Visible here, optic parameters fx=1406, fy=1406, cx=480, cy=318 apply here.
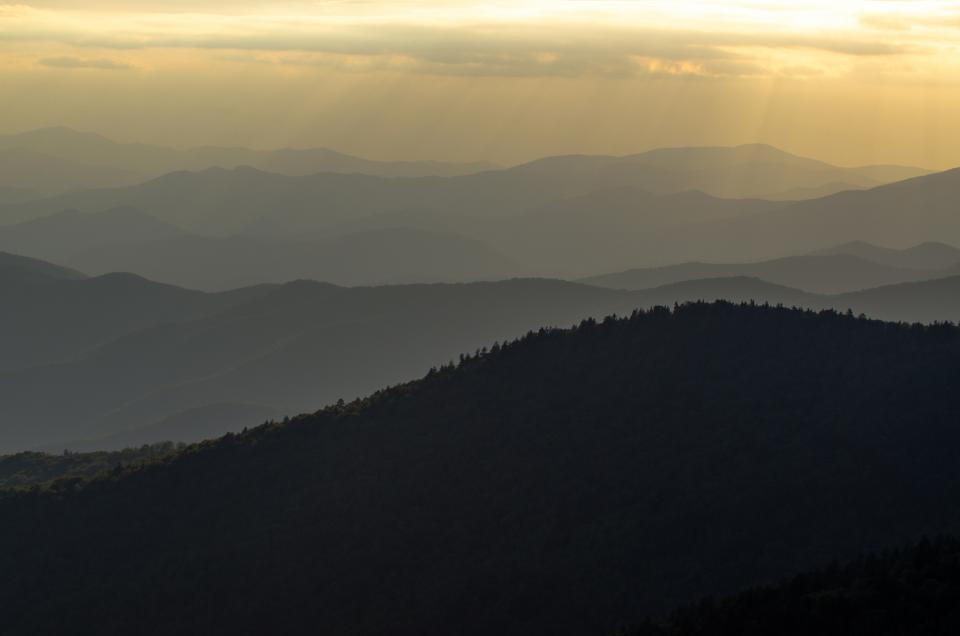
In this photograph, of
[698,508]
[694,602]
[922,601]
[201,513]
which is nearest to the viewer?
[922,601]

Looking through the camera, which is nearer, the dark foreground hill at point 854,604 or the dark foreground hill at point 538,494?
the dark foreground hill at point 854,604

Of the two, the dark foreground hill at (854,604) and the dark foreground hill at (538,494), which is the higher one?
the dark foreground hill at (538,494)

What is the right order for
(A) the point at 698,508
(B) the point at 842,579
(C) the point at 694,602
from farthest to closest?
(A) the point at 698,508
(C) the point at 694,602
(B) the point at 842,579

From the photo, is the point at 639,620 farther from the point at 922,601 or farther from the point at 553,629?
the point at 922,601

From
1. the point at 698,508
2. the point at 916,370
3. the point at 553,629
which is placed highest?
the point at 916,370

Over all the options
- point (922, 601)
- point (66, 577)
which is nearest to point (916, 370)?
point (922, 601)
